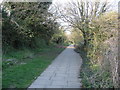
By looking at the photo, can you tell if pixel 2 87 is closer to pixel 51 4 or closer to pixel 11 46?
pixel 11 46

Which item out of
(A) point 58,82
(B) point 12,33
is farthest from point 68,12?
(A) point 58,82

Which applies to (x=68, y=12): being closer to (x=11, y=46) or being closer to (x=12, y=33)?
(x=12, y=33)

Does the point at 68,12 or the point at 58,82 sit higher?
the point at 68,12

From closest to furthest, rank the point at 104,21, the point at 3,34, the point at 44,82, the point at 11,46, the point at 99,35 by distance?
the point at 44,82 < the point at 104,21 < the point at 99,35 < the point at 3,34 < the point at 11,46

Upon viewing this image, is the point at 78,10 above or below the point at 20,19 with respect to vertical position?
above

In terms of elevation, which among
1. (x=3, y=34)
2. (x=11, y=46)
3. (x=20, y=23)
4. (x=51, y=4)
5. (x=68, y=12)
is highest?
(x=51, y=4)

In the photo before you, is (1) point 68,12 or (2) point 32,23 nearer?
(1) point 68,12

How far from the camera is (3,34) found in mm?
9883

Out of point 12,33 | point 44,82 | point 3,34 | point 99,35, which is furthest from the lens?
point 12,33

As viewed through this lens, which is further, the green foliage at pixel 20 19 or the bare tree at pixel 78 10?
the bare tree at pixel 78 10

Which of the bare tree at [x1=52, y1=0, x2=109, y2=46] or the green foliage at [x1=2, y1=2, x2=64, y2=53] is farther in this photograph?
the bare tree at [x1=52, y1=0, x2=109, y2=46]

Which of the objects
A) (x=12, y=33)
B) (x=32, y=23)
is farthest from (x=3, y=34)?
(x=32, y=23)

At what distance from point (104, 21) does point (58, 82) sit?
273 centimetres

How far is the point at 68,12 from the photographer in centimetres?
1086
